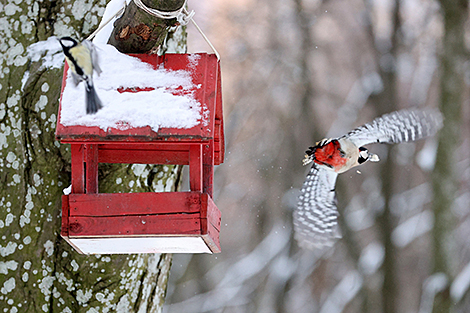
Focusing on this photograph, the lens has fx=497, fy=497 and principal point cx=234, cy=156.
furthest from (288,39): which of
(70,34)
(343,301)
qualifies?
(70,34)

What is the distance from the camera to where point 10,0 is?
1.96 metres

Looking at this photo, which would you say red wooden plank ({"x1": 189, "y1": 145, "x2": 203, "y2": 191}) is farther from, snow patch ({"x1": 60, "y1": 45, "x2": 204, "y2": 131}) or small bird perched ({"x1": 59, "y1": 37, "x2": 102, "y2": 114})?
small bird perched ({"x1": 59, "y1": 37, "x2": 102, "y2": 114})

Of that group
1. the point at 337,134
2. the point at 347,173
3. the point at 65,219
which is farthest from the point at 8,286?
the point at 347,173

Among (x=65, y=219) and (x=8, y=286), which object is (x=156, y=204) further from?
(x=8, y=286)

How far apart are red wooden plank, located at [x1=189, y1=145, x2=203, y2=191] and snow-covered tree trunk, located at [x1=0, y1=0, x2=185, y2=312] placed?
0.59 metres

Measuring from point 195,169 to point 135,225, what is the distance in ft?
0.74

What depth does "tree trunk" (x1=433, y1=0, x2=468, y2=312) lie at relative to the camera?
15.5 feet

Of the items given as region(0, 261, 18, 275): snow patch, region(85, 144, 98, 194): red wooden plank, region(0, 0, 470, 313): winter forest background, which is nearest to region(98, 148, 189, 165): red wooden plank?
region(85, 144, 98, 194): red wooden plank

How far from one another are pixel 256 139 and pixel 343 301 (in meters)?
1.91

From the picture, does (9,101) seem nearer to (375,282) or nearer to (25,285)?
(25,285)

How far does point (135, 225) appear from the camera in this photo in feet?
4.46

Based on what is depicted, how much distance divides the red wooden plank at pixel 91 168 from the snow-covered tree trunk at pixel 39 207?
350 mm

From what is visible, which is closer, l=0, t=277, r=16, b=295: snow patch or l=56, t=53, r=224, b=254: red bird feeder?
l=56, t=53, r=224, b=254: red bird feeder

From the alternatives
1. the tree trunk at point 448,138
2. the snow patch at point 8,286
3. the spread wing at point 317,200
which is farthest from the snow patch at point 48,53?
the tree trunk at point 448,138
